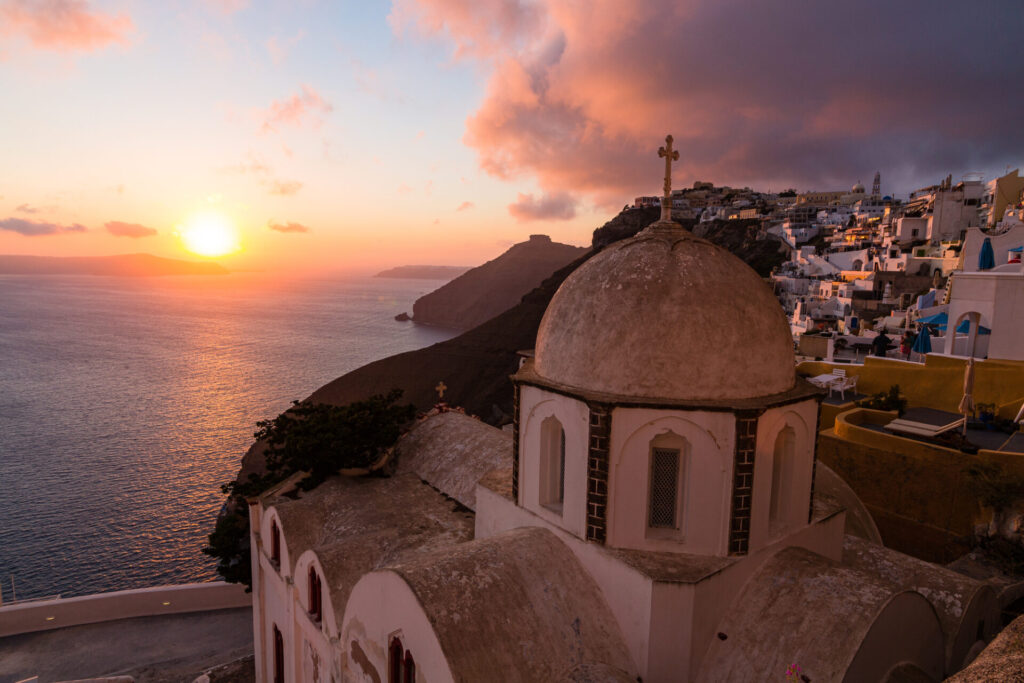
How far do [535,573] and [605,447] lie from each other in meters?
2.01

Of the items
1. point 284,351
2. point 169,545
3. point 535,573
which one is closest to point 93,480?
point 169,545

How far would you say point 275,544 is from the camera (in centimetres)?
1341

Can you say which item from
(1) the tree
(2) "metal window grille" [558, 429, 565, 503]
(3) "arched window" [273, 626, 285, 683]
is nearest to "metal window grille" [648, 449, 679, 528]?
(2) "metal window grille" [558, 429, 565, 503]

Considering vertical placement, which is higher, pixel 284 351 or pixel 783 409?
pixel 783 409

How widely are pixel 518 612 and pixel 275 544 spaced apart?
8413 millimetres

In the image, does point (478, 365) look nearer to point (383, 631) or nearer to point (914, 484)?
point (914, 484)

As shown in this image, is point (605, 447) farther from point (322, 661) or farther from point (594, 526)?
point (322, 661)

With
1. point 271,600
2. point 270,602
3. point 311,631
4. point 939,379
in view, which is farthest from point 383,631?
point 939,379

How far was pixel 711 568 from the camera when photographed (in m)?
7.68

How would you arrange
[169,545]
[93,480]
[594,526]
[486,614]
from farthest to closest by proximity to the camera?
[93,480], [169,545], [594,526], [486,614]

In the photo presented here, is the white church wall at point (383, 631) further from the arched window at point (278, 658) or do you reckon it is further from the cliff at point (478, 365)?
the cliff at point (478, 365)

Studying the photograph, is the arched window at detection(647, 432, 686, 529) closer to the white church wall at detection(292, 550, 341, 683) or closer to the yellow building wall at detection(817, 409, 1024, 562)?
the white church wall at detection(292, 550, 341, 683)

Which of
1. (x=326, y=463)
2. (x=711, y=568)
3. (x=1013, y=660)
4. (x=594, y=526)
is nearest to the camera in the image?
(x=1013, y=660)

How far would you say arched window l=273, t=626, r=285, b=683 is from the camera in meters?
13.7
